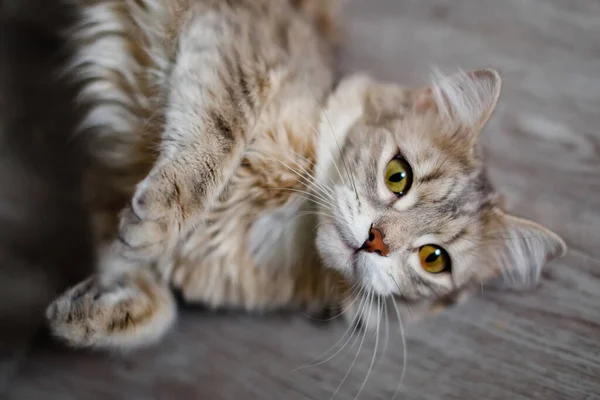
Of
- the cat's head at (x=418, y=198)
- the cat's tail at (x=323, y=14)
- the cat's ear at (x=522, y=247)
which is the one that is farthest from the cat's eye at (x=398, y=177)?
the cat's tail at (x=323, y=14)

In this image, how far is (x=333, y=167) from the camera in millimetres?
1219

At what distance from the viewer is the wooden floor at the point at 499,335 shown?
1.33 metres

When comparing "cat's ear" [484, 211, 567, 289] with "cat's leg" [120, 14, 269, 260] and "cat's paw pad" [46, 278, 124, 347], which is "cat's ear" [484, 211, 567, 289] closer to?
"cat's leg" [120, 14, 269, 260]

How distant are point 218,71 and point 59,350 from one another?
0.91 metres

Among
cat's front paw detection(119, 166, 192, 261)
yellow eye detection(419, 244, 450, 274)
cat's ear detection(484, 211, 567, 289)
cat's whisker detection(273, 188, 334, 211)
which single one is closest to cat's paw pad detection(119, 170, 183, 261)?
cat's front paw detection(119, 166, 192, 261)

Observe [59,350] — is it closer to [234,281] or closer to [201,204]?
[234,281]

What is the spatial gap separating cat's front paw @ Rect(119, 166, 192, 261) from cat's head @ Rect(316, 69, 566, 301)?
0.33 meters

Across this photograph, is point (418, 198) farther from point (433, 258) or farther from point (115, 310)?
point (115, 310)

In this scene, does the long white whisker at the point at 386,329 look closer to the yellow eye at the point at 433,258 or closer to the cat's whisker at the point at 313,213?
the yellow eye at the point at 433,258

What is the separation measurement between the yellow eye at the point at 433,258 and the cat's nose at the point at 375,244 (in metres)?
0.12

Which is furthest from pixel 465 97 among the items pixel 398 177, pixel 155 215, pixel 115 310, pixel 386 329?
pixel 115 310

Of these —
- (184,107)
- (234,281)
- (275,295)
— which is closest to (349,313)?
(275,295)

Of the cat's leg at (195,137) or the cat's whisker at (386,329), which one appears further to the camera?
the cat's whisker at (386,329)

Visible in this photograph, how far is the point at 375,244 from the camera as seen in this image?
3.56 feet
